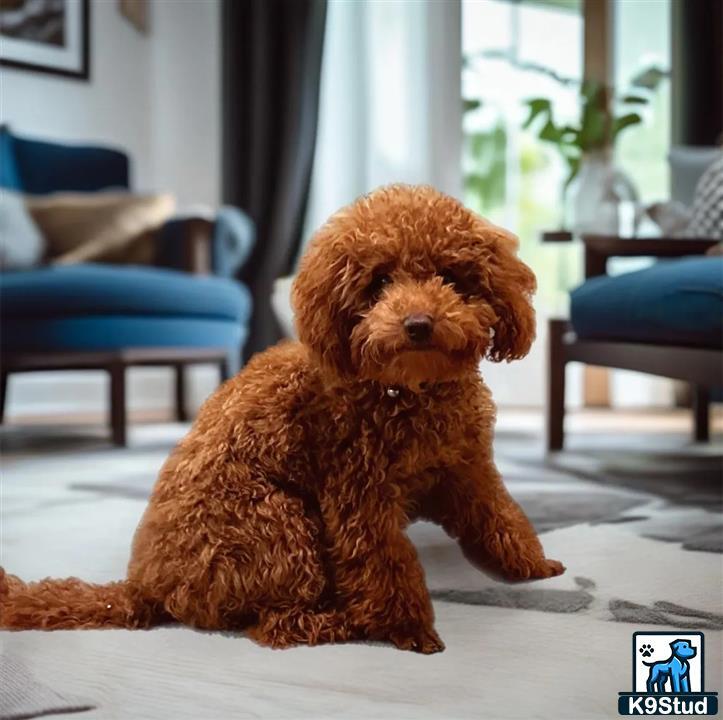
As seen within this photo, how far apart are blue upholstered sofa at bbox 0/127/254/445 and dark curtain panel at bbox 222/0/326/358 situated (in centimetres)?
77

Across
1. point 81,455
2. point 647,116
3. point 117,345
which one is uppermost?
point 647,116

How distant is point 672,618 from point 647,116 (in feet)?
5.91

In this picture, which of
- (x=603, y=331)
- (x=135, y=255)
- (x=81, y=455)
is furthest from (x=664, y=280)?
(x=135, y=255)

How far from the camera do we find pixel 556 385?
184 cm

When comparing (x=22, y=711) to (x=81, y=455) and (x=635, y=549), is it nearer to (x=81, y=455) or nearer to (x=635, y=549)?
(x=635, y=549)

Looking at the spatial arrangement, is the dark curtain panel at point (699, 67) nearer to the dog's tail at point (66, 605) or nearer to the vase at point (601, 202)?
the vase at point (601, 202)

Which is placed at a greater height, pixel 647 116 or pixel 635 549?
pixel 647 116

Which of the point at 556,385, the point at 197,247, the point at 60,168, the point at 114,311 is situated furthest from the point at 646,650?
the point at 60,168

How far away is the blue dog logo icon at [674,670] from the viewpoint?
56 cm

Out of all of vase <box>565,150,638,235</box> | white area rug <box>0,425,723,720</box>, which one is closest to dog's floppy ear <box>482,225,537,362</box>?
white area rug <box>0,425,723,720</box>

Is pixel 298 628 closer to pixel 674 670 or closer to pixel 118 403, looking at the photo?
pixel 674 670

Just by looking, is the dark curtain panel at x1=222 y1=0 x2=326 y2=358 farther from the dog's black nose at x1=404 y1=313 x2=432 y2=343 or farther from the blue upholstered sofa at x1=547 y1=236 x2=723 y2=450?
the blue upholstered sofa at x1=547 y1=236 x2=723 y2=450

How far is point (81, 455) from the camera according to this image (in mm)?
1689

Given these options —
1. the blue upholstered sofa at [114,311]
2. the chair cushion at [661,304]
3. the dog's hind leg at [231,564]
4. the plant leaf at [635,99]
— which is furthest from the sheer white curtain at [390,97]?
the plant leaf at [635,99]
